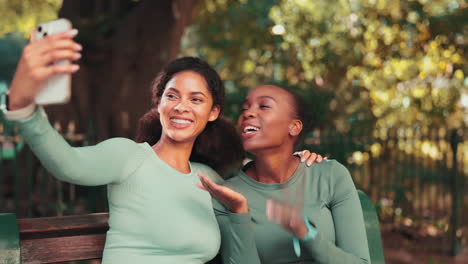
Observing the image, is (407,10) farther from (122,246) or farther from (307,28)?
(122,246)

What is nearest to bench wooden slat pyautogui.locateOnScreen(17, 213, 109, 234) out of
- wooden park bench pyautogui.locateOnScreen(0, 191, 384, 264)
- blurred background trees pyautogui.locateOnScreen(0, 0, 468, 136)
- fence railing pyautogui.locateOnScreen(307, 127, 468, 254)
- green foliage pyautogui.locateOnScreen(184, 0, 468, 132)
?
wooden park bench pyautogui.locateOnScreen(0, 191, 384, 264)

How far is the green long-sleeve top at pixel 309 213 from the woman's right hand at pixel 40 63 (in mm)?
1060

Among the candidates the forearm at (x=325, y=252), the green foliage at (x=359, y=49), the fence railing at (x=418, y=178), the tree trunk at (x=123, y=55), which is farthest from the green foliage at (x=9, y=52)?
the forearm at (x=325, y=252)

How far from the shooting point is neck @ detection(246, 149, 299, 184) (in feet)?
8.13

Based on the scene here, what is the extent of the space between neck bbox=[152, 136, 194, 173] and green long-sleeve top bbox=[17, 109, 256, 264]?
0.18 ft

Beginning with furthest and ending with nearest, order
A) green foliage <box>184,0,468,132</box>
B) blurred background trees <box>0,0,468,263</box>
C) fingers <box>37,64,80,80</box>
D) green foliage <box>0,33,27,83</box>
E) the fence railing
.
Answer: green foliage <box>0,33,27,83</box>, green foliage <box>184,0,468,132</box>, the fence railing, blurred background trees <box>0,0,468,263</box>, fingers <box>37,64,80,80</box>

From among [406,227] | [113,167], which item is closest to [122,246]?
[113,167]

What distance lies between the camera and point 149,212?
2.14m

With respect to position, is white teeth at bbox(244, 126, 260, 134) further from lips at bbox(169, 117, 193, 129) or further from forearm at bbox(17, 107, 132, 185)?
forearm at bbox(17, 107, 132, 185)

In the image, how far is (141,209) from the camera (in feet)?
7.04

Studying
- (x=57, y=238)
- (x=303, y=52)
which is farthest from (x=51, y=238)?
(x=303, y=52)

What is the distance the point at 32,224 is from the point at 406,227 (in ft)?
23.3

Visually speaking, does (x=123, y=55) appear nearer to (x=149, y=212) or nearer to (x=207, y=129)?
(x=207, y=129)

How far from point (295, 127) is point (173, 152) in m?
0.59
